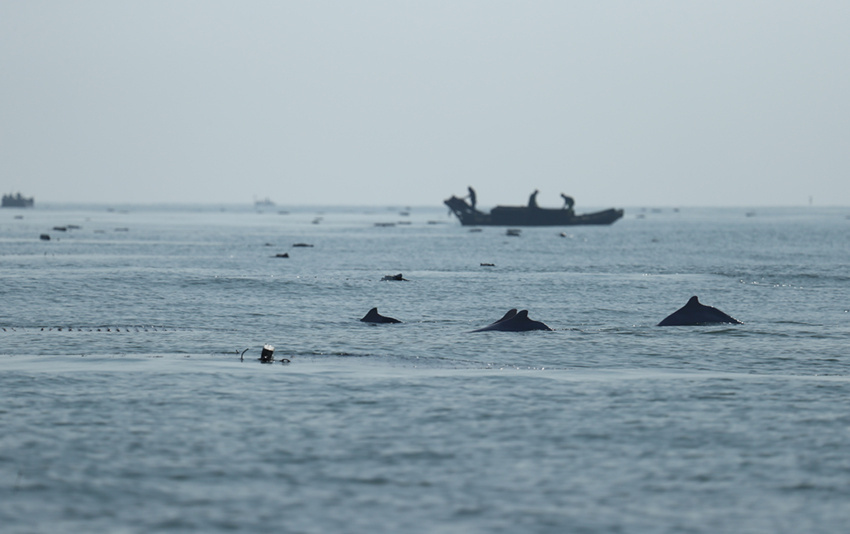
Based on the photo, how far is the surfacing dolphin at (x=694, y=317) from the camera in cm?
2805

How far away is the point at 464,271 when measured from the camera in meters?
52.9

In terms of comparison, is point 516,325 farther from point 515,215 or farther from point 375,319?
point 515,215

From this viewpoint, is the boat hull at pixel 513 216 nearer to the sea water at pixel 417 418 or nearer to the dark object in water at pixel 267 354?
the sea water at pixel 417 418

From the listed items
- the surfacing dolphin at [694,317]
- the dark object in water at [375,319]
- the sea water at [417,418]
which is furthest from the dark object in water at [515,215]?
the surfacing dolphin at [694,317]

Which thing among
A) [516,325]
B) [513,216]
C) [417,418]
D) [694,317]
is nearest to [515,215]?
[513,216]

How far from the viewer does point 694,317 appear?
28141 mm

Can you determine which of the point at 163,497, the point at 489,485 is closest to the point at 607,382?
the point at 489,485

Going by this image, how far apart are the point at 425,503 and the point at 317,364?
32.8ft

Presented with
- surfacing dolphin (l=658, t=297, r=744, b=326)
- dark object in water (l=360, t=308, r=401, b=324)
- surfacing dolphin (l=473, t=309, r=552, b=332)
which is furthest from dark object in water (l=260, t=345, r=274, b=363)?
surfacing dolphin (l=658, t=297, r=744, b=326)

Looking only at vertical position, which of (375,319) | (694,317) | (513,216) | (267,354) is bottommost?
(375,319)

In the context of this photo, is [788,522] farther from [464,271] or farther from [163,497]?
[464,271]

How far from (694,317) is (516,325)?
5439mm

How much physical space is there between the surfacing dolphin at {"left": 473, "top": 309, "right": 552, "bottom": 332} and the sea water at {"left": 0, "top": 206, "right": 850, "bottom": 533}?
2.50 ft

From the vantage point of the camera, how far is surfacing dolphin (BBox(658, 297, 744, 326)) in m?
28.0
